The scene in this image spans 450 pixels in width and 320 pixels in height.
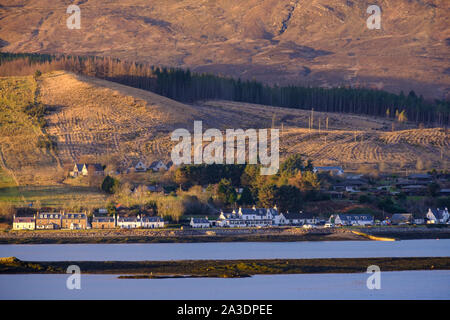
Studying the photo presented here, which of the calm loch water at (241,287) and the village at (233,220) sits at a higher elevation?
the calm loch water at (241,287)

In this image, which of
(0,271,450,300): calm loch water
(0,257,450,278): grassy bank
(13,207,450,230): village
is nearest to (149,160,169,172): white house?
(13,207,450,230): village

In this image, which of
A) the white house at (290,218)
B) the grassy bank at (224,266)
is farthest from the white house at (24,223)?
the white house at (290,218)

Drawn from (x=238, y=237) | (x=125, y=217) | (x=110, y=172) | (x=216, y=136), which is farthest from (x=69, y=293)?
(x=216, y=136)

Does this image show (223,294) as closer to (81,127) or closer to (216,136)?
(216,136)

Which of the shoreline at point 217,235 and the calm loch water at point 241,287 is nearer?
the calm loch water at point 241,287

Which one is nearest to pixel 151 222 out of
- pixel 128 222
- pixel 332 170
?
pixel 128 222

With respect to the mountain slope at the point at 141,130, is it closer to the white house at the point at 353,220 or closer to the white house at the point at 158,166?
the white house at the point at 158,166
